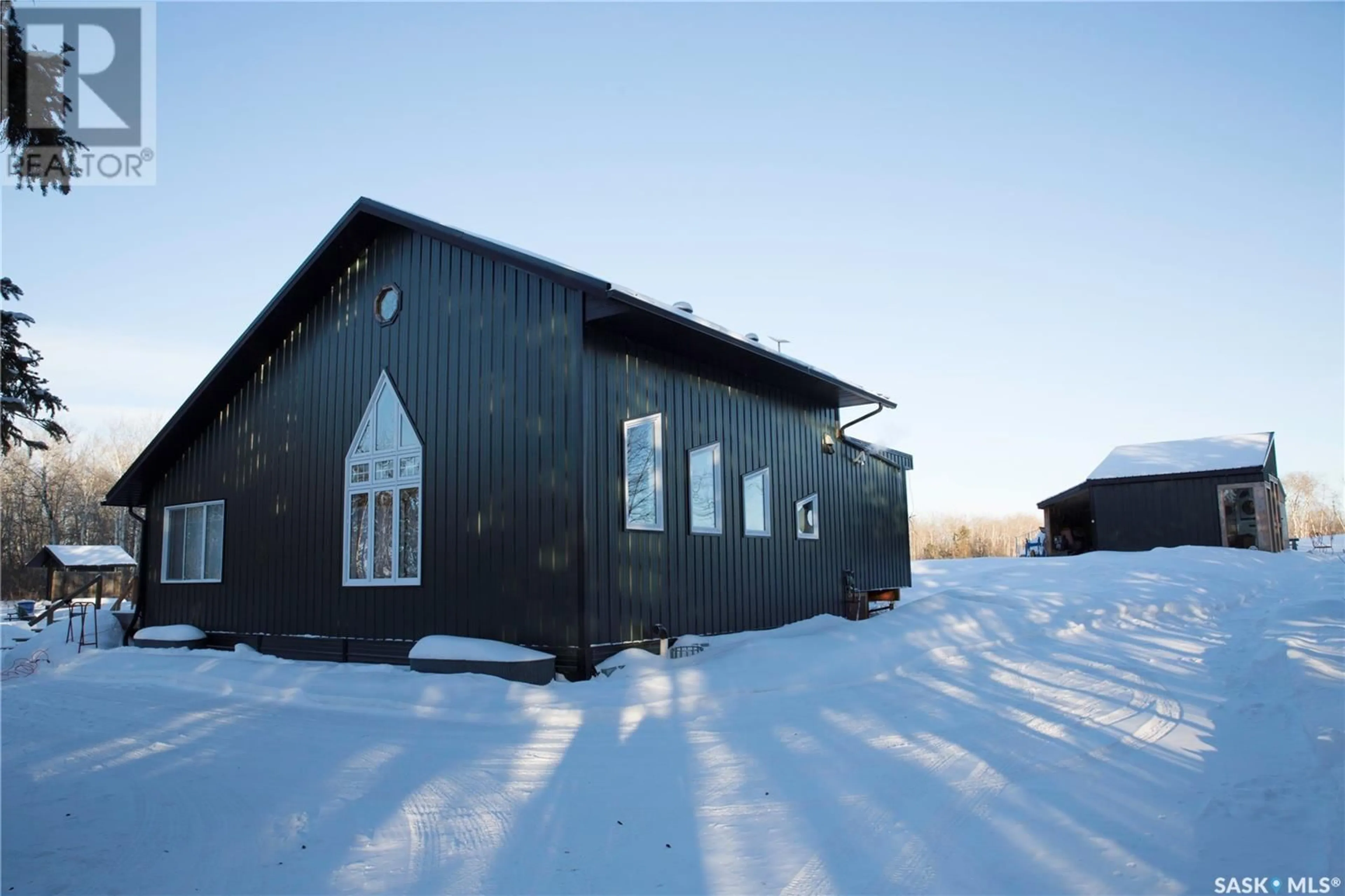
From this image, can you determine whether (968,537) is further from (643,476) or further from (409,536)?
(409,536)

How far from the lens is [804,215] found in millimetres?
14977

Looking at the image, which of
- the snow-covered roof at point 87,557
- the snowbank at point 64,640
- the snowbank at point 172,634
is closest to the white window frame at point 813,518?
the snowbank at point 172,634

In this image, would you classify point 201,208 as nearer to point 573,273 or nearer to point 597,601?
point 573,273

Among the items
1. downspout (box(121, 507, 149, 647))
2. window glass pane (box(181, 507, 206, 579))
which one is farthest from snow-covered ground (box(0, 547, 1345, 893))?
downspout (box(121, 507, 149, 647))

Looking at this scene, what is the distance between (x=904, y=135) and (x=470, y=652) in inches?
398

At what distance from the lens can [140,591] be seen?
514 inches

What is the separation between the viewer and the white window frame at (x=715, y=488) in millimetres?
9484

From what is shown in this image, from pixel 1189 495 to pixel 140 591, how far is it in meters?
25.1

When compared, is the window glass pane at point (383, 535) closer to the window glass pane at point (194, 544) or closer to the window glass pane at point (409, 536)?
the window glass pane at point (409, 536)

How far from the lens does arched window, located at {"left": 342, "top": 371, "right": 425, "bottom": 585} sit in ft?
30.7

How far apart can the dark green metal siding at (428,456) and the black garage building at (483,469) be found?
29mm

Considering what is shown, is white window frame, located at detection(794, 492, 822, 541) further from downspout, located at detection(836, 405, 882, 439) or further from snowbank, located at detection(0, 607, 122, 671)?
snowbank, located at detection(0, 607, 122, 671)

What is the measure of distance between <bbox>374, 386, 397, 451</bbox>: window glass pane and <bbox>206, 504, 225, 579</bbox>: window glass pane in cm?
372

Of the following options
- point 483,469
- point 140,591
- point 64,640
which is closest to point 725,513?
point 483,469
